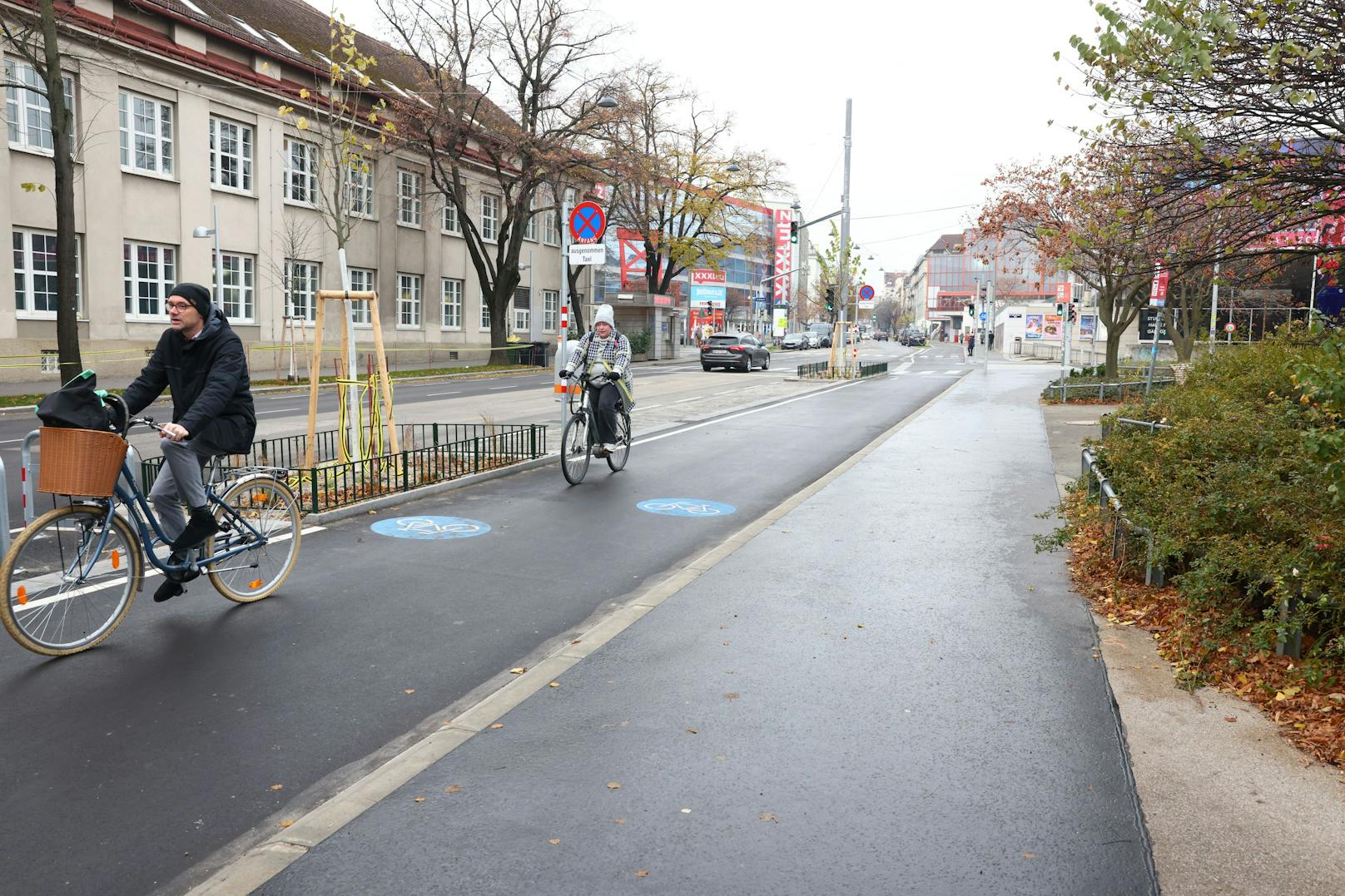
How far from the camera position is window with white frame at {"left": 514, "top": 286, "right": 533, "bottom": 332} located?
167 ft

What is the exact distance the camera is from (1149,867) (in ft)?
10.8

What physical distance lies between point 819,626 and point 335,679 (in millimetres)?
2616

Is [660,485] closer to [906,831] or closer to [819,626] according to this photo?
[819,626]

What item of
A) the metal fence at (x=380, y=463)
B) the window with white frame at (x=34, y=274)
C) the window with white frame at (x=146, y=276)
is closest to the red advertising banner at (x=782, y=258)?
the window with white frame at (x=146, y=276)

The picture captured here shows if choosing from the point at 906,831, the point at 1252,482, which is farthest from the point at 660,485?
the point at 906,831

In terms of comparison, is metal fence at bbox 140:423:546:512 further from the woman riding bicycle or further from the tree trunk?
the tree trunk

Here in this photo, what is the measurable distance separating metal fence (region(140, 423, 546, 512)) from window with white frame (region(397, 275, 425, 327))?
27.8 metres

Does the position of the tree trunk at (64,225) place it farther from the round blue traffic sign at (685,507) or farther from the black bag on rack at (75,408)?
the black bag on rack at (75,408)

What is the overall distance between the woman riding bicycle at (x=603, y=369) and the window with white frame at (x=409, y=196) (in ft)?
99.7

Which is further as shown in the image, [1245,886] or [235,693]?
[235,693]

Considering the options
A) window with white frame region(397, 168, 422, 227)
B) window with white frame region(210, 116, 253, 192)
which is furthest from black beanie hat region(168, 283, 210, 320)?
window with white frame region(397, 168, 422, 227)

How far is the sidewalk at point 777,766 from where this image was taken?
10.8ft

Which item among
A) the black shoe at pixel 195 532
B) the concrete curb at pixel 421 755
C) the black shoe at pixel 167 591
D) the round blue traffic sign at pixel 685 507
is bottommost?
the concrete curb at pixel 421 755

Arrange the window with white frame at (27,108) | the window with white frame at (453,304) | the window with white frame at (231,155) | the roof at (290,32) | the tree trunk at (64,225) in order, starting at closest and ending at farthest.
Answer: the tree trunk at (64,225), the window with white frame at (27,108), the window with white frame at (231,155), the roof at (290,32), the window with white frame at (453,304)
